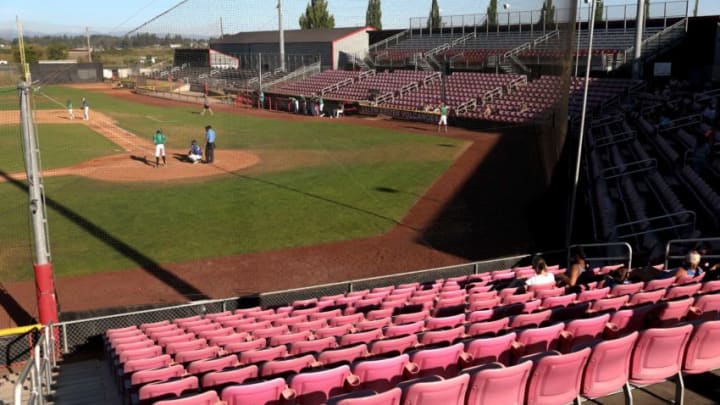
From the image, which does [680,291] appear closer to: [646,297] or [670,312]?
[646,297]

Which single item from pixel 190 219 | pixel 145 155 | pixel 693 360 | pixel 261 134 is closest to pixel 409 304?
pixel 693 360

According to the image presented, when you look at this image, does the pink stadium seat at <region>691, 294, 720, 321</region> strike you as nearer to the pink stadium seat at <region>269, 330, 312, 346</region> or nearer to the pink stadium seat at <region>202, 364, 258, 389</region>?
the pink stadium seat at <region>269, 330, 312, 346</region>

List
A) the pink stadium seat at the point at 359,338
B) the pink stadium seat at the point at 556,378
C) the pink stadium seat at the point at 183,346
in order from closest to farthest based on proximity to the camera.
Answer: the pink stadium seat at the point at 556,378 < the pink stadium seat at the point at 359,338 < the pink stadium seat at the point at 183,346

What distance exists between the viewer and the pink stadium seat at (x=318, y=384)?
4.86 metres

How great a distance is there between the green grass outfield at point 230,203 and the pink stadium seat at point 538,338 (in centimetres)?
1042

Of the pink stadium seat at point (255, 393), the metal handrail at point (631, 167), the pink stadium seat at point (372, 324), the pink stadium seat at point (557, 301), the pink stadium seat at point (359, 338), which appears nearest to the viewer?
the pink stadium seat at point (255, 393)

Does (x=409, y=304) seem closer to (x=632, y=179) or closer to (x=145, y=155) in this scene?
(x=632, y=179)

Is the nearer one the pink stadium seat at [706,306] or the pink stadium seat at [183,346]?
the pink stadium seat at [706,306]

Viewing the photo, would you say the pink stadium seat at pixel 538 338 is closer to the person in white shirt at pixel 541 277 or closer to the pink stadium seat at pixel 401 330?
the pink stadium seat at pixel 401 330

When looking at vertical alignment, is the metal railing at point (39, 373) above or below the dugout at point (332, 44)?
below

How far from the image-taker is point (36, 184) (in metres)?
9.67

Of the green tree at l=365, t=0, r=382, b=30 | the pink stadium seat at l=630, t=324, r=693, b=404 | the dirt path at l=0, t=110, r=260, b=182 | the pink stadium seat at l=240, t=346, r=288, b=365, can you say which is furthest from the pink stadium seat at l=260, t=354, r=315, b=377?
the green tree at l=365, t=0, r=382, b=30

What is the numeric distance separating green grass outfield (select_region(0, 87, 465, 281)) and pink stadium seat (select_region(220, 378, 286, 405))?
404 inches

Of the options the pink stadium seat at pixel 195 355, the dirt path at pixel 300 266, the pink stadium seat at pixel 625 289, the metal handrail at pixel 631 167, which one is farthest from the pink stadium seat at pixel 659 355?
the metal handrail at pixel 631 167
